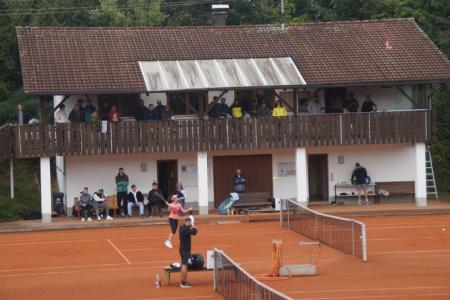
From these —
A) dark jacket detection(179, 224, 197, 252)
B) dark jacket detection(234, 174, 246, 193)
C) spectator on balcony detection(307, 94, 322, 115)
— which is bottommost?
dark jacket detection(179, 224, 197, 252)

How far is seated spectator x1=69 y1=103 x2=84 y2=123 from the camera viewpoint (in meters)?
44.0

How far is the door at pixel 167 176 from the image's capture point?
46875 millimetres

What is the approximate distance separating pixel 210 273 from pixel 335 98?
65.5 ft

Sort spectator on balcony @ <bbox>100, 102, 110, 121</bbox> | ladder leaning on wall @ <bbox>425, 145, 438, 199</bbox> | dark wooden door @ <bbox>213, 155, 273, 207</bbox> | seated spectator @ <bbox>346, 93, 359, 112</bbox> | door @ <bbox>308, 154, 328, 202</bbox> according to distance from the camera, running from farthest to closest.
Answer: ladder leaning on wall @ <bbox>425, 145, 438, 199</bbox>, door @ <bbox>308, 154, 328, 202</bbox>, dark wooden door @ <bbox>213, 155, 273, 207</bbox>, seated spectator @ <bbox>346, 93, 359, 112</bbox>, spectator on balcony @ <bbox>100, 102, 110, 121</bbox>

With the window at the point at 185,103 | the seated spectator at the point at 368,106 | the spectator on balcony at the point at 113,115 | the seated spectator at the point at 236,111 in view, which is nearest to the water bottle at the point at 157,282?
the spectator on balcony at the point at 113,115

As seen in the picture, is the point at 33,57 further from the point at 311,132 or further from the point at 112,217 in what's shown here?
the point at 311,132

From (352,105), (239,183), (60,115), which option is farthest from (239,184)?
(60,115)

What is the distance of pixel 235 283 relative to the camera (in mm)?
24594

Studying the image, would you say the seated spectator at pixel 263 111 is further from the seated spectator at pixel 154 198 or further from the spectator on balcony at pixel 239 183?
the seated spectator at pixel 154 198

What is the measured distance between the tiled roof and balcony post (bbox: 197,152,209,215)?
383 cm

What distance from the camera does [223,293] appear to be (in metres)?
25.7


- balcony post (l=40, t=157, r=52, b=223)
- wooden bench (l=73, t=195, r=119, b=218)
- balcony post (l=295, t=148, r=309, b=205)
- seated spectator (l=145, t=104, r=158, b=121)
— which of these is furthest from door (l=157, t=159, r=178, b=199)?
balcony post (l=40, t=157, r=52, b=223)

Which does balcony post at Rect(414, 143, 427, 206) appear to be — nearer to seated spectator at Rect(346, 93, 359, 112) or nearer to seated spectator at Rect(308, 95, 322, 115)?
seated spectator at Rect(346, 93, 359, 112)

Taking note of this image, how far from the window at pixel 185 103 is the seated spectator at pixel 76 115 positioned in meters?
4.06
